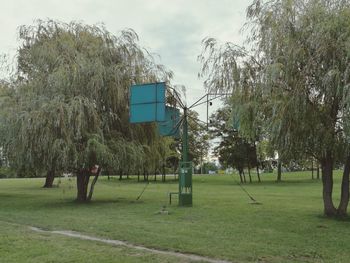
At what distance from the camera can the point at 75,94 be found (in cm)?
2109

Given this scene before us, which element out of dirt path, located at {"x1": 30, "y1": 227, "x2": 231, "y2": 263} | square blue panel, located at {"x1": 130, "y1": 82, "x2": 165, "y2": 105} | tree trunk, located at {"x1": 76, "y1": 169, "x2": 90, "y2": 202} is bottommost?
dirt path, located at {"x1": 30, "y1": 227, "x2": 231, "y2": 263}

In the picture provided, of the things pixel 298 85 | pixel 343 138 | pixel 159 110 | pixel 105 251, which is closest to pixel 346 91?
pixel 298 85

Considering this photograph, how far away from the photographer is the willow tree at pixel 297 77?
12.8 meters

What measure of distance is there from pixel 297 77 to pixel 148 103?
775 centimetres

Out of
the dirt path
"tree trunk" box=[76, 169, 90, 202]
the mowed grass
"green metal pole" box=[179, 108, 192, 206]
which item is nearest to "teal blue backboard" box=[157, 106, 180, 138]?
"green metal pole" box=[179, 108, 192, 206]

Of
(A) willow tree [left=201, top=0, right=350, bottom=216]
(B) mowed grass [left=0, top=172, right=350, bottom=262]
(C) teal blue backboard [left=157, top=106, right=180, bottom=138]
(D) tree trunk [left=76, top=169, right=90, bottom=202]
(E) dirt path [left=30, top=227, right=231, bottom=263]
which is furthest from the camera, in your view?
(D) tree trunk [left=76, top=169, right=90, bottom=202]

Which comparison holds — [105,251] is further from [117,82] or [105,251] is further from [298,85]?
[117,82]

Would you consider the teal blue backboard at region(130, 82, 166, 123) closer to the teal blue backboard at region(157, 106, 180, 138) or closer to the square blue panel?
the square blue panel

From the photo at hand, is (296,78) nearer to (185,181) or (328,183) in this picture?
(328,183)

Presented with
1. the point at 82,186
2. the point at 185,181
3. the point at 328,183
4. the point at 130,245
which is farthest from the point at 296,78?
the point at 82,186

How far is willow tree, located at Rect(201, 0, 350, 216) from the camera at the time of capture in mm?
12758

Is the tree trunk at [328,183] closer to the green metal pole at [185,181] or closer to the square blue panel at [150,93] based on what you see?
the green metal pole at [185,181]

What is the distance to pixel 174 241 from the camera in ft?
35.2

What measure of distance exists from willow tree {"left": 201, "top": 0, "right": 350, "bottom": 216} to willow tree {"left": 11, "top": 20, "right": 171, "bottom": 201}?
7.05 m
